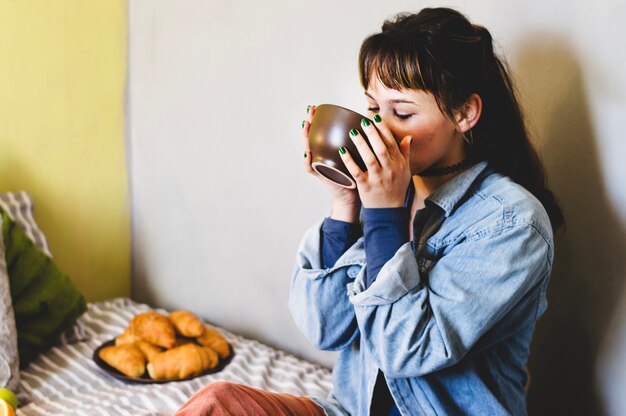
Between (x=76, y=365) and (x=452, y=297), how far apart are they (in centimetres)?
104

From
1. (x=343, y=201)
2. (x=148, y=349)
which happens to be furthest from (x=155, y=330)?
(x=343, y=201)

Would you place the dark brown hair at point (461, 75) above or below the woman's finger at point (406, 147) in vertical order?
above

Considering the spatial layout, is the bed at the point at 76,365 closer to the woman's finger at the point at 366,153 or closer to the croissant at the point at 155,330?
the croissant at the point at 155,330

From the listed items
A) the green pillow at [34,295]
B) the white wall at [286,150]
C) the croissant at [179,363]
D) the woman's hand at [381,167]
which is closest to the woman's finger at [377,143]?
the woman's hand at [381,167]

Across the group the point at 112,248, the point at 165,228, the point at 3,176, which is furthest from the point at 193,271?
the point at 3,176

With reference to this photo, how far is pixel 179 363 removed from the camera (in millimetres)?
1400

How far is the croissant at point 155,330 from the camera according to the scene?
1.49 metres

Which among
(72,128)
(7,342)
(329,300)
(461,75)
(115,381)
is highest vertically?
(461,75)

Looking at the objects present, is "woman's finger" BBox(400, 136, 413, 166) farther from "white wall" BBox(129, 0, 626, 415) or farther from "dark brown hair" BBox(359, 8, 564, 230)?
"white wall" BBox(129, 0, 626, 415)

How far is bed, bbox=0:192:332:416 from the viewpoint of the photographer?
1.28 metres

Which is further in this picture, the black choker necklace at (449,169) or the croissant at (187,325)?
the croissant at (187,325)

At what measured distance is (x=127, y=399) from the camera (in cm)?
127

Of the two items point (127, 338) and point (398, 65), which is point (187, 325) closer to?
point (127, 338)

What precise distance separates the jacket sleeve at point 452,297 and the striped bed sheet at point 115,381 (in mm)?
533
